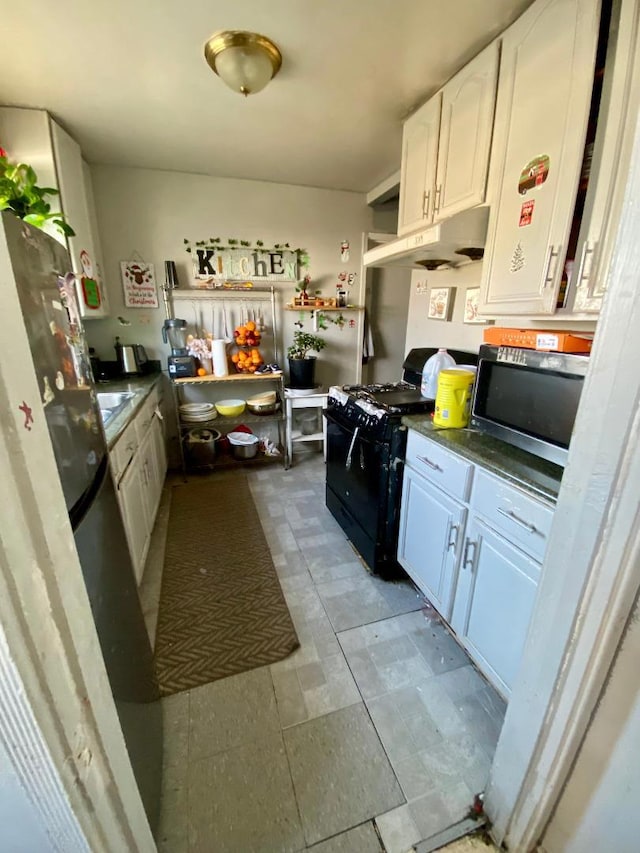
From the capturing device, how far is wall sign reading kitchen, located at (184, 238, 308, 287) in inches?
114

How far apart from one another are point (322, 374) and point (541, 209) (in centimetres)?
231

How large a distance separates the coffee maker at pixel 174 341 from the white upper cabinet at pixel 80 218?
0.45 metres

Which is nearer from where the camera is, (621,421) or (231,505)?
(621,421)

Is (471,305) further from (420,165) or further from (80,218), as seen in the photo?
(80,218)

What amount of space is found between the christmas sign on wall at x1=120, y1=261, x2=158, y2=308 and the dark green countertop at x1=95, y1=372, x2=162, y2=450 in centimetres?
58

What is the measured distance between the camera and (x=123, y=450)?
169cm

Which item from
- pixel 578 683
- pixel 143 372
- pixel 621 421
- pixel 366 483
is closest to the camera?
pixel 621 421

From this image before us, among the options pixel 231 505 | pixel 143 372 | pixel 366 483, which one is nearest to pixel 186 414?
pixel 143 372

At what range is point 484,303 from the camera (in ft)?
5.12

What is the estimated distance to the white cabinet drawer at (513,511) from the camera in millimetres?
1063

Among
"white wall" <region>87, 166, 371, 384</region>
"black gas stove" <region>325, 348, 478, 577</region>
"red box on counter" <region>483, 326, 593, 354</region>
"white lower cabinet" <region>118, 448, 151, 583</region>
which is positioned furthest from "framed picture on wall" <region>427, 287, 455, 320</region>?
"white lower cabinet" <region>118, 448, 151, 583</region>

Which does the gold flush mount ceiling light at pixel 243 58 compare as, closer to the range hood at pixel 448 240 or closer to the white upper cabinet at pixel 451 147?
the white upper cabinet at pixel 451 147

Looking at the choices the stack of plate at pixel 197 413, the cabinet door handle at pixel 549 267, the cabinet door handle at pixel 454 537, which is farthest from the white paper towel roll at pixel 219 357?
the cabinet door handle at pixel 549 267

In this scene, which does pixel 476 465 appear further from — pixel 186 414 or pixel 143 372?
pixel 143 372
